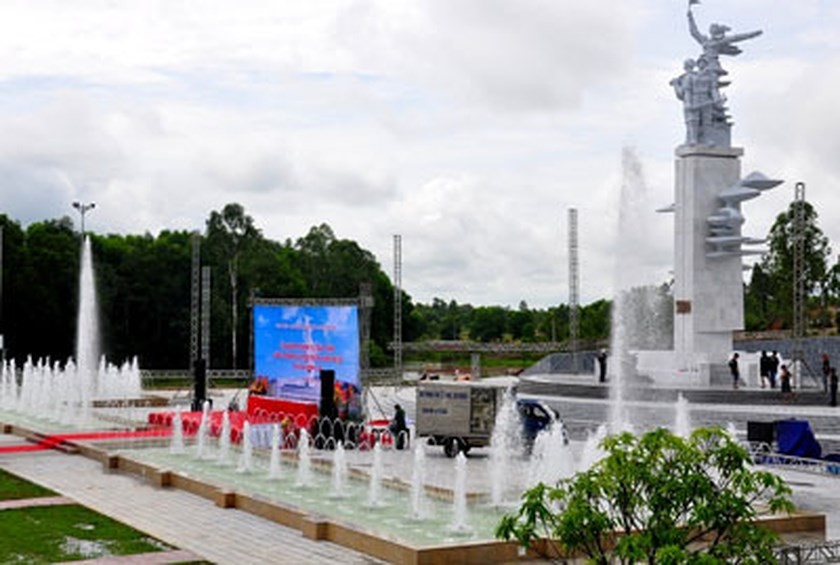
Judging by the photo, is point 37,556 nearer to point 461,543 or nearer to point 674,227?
point 461,543

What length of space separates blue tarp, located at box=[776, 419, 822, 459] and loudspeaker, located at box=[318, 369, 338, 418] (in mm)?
9578

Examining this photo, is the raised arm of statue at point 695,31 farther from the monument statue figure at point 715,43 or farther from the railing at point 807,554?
the railing at point 807,554

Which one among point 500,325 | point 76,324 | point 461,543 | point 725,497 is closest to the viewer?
point 725,497

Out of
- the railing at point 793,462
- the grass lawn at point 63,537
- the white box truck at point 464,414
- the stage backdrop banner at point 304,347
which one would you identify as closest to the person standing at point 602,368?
the stage backdrop banner at point 304,347

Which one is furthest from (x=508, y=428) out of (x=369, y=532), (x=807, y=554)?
(x=807, y=554)

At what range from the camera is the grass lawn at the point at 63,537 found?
13211 millimetres

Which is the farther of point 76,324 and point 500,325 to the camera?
point 500,325

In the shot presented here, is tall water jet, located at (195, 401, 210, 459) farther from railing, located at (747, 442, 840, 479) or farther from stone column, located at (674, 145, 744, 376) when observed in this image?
stone column, located at (674, 145, 744, 376)

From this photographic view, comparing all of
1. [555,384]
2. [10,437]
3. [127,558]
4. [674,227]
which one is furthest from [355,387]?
[674,227]

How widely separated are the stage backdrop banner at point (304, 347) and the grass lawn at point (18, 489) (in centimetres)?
841

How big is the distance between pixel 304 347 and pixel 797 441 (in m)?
11.7

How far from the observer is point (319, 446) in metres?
25.0

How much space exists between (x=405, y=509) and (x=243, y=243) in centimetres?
5537

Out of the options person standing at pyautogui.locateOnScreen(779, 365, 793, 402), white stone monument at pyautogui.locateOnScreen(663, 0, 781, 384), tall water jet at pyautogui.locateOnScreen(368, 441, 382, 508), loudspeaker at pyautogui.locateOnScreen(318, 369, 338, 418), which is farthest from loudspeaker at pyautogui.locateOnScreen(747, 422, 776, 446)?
white stone monument at pyautogui.locateOnScreen(663, 0, 781, 384)
